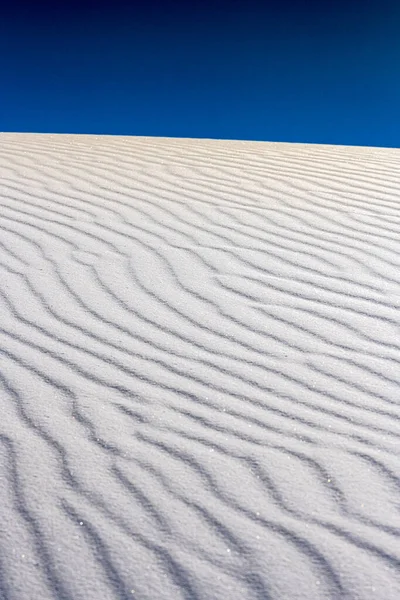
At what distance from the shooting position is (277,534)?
7.45 feet

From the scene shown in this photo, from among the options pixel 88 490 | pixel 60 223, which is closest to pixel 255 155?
pixel 60 223

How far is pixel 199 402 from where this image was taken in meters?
2.95

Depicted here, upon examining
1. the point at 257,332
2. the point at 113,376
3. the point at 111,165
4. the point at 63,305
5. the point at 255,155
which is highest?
the point at 255,155

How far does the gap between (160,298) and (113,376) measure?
819 mm

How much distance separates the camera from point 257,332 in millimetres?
3527

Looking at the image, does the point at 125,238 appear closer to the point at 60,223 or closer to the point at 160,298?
the point at 60,223

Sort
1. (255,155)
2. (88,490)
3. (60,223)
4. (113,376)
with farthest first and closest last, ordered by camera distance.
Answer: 1. (255,155)
2. (60,223)
3. (113,376)
4. (88,490)

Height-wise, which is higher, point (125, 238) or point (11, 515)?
point (125, 238)

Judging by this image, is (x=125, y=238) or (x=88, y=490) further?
(x=125, y=238)

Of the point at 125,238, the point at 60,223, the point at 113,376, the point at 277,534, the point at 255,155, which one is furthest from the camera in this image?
the point at 255,155

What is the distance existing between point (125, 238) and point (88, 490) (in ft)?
8.31

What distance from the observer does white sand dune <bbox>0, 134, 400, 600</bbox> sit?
2.18 meters

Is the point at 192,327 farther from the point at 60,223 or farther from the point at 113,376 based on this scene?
the point at 60,223

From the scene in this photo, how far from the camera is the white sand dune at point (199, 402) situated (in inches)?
85.9
